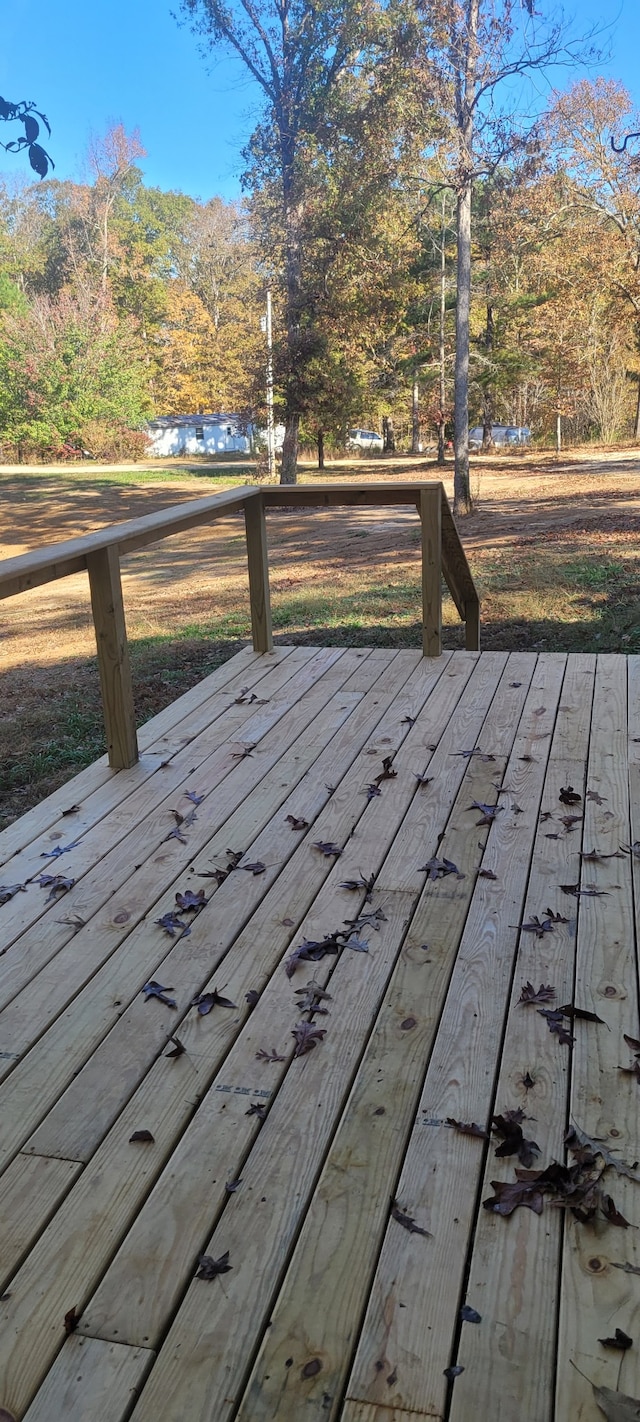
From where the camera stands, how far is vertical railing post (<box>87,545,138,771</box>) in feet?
9.61

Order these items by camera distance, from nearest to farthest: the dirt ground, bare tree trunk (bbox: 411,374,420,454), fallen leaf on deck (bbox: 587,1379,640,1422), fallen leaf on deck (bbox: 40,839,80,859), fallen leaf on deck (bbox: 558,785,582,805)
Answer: fallen leaf on deck (bbox: 587,1379,640,1422)
fallen leaf on deck (bbox: 40,839,80,859)
fallen leaf on deck (bbox: 558,785,582,805)
the dirt ground
bare tree trunk (bbox: 411,374,420,454)

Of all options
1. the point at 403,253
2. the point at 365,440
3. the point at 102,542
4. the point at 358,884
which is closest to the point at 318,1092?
the point at 358,884

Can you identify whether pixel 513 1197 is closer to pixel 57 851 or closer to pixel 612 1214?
pixel 612 1214

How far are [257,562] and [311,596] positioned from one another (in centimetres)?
413

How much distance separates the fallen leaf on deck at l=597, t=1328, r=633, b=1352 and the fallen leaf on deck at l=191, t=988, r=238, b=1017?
90cm

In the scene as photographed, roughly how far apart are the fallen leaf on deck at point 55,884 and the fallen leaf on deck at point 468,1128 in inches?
46.5

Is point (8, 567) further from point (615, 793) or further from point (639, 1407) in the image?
point (639, 1407)

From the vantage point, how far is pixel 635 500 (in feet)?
42.8

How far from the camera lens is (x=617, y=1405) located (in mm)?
1127

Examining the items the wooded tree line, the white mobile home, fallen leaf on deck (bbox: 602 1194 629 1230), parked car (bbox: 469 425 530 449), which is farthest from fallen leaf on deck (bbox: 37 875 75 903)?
the white mobile home

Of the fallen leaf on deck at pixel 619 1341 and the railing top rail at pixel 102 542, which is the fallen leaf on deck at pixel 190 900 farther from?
the fallen leaf on deck at pixel 619 1341

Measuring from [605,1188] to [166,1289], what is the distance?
616 mm

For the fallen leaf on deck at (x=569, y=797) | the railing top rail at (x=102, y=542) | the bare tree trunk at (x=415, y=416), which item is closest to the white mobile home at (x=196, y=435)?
the bare tree trunk at (x=415, y=416)

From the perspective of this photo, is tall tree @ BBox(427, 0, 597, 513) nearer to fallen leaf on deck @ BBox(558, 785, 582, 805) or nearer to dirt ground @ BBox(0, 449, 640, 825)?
dirt ground @ BBox(0, 449, 640, 825)
